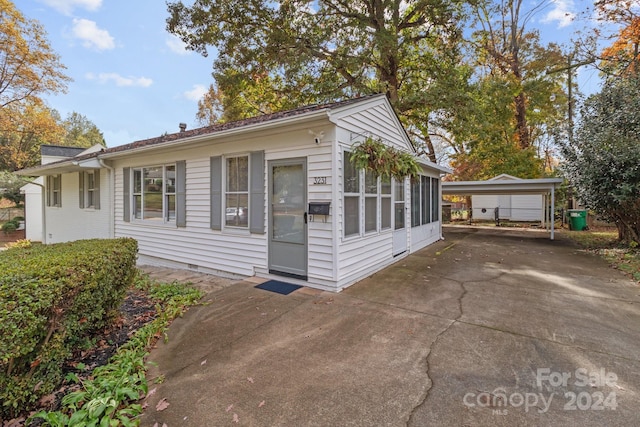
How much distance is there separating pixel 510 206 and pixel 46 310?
74.4 ft

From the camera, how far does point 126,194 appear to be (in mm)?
7660

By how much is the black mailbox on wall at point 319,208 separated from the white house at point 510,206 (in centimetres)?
1679

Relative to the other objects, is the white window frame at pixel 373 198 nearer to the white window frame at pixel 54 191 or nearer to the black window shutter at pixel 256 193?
the black window shutter at pixel 256 193

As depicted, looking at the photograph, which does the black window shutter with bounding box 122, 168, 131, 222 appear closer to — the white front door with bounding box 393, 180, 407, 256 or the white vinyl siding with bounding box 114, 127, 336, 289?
the white vinyl siding with bounding box 114, 127, 336, 289

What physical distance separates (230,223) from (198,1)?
29.6ft

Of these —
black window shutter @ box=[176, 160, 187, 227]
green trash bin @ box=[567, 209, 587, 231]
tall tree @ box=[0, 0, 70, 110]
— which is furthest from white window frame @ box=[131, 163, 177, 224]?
tall tree @ box=[0, 0, 70, 110]

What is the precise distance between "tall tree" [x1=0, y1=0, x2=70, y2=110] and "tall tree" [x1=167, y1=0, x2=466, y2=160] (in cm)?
1353

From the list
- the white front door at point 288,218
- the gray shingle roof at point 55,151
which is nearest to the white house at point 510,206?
the white front door at point 288,218

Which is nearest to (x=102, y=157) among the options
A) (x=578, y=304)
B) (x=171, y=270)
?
(x=171, y=270)

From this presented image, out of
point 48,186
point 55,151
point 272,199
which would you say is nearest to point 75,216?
point 48,186

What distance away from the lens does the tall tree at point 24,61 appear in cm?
1628

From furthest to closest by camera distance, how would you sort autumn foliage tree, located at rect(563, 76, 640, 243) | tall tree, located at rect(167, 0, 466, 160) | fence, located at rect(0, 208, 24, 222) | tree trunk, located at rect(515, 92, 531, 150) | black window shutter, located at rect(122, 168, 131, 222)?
fence, located at rect(0, 208, 24, 222) < tree trunk, located at rect(515, 92, 531, 150) < tall tree, located at rect(167, 0, 466, 160) < black window shutter, located at rect(122, 168, 131, 222) < autumn foliage tree, located at rect(563, 76, 640, 243)

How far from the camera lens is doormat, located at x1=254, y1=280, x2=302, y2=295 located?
469cm

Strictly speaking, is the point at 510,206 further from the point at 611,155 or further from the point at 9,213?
the point at 9,213
